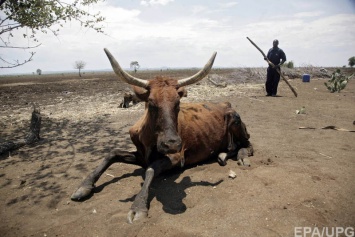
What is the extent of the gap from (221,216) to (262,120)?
5.70 m

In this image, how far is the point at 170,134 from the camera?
10.5 feet

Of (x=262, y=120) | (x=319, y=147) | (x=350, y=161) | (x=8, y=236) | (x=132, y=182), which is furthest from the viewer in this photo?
(x=262, y=120)

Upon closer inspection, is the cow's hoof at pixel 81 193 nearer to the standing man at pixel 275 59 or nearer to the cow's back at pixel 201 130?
the cow's back at pixel 201 130

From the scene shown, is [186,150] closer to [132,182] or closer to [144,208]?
[132,182]

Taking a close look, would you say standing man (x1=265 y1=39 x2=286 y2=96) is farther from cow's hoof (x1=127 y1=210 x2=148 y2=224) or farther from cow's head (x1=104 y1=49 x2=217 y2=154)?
cow's hoof (x1=127 y1=210 x2=148 y2=224)

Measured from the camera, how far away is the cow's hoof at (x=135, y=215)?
313 centimetres

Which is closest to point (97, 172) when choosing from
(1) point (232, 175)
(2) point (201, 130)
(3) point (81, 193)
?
(3) point (81, 193)

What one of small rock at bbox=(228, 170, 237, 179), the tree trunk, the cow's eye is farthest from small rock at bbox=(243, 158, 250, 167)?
the tree trunk

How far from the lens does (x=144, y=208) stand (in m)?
3.27

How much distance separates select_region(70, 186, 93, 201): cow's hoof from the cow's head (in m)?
1.24

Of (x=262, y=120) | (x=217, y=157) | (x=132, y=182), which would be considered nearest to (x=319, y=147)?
(x=217, y=157)

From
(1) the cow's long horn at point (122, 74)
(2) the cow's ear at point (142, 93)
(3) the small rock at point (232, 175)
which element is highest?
(1) the cow's long horn at point (122, 74)

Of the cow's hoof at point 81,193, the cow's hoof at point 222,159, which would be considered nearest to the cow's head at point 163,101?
the cow's hoof at point 81,193

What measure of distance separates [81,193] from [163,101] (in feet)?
6.05
